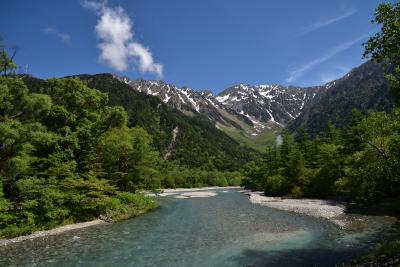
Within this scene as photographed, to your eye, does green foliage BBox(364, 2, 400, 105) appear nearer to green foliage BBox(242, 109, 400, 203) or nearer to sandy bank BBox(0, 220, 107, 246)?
green foliage BBox(242, 109, 400, 203)

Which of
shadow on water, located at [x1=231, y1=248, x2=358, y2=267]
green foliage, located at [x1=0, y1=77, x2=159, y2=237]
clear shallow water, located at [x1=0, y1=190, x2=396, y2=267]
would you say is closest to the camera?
shadow on water, located at [x1=231, y1=248, x2=358, y2=267]

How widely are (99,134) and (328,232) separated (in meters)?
36.9

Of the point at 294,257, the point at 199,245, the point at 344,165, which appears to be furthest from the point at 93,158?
the point at 344,165

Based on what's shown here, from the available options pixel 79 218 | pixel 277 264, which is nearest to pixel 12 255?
pixel 79 218

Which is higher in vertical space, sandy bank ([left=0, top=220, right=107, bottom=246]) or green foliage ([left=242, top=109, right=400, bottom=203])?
green foliage ([left=242, top=109, right=400, bottom=203])

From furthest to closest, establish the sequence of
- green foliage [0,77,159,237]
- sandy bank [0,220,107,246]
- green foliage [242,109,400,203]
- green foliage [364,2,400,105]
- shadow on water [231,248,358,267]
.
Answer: green foliage [0,77,159,237] → sandy bank [0,220,107,246] → shadow on water [231,248,358,267] → green foliage [242,109,400,203] → green foliage [364,2,400,105]

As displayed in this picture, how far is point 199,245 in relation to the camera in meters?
26.9

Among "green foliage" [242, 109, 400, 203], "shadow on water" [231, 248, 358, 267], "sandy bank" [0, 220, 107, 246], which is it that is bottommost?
"shadow on water" [231, 248, 358, 267]

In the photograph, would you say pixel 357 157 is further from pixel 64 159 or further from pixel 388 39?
pixel 64 159

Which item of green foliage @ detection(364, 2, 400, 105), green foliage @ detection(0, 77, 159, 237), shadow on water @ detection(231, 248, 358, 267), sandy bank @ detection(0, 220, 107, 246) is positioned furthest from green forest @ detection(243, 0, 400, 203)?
green foliage @ detection(0, 77, 159, 237)

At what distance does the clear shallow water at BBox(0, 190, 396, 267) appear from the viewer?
22.1 metres

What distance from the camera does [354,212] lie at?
43094 mm

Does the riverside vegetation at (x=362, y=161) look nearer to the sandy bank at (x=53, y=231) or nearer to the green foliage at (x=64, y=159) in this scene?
the sandy bank at (x=53, y=231)

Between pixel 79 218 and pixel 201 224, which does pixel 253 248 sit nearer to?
pixel 201 224
